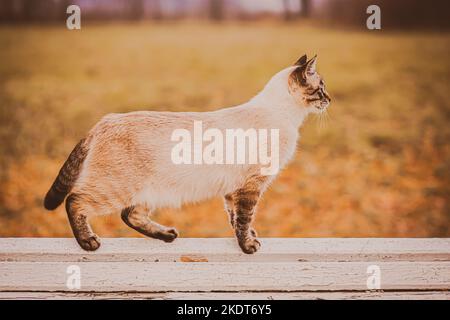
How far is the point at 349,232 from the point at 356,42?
1891mm

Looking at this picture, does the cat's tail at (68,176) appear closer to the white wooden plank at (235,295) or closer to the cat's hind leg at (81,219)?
the cat's hind leg at (81,219)

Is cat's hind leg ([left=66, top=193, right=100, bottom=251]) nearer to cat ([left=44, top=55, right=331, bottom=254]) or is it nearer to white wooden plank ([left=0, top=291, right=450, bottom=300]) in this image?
cat ([left=44, top=55, right=331, bottom=254])

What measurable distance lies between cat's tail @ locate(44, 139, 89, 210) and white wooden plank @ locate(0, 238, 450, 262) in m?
0.19

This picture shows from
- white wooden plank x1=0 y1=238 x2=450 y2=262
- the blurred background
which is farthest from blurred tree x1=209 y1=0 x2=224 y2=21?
white wooden plank x1=0 y1=238 x2=450 y2=262

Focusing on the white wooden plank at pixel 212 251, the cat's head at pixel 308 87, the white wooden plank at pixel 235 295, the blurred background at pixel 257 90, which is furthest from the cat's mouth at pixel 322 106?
the blurred background at pixel 257 90

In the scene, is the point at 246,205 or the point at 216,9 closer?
the point at 246,205

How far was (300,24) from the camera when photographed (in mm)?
4129

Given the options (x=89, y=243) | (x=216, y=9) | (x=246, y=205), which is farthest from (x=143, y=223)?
(x=216, y=9)

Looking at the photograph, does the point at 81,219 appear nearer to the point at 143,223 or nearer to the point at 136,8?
the point at 143,223

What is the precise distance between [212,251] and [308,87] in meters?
0.87

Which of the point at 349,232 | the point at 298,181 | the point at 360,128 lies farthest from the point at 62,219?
the point at 360,128

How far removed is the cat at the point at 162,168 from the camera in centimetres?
212

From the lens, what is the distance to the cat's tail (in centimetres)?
218

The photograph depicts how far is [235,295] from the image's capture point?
2090mm
